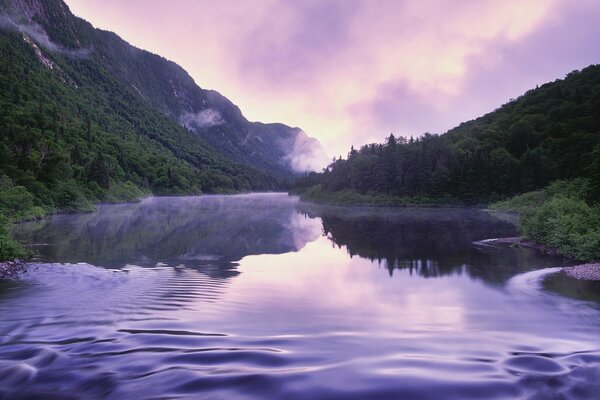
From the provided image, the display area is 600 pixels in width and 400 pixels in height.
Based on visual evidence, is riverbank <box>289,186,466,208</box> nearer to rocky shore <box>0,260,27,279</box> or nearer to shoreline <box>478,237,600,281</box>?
shoreline <box>478,237,600,281</box>

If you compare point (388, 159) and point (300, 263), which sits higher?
point (388, 159)

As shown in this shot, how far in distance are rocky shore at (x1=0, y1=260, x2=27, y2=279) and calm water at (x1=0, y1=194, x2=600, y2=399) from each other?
517 millimetres

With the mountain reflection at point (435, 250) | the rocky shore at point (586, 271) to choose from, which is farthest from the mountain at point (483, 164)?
the rocky shore at point (586, 271)

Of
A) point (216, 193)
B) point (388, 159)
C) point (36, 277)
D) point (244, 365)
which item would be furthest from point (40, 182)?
point (216, 193)

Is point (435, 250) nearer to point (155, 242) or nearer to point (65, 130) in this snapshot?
point (155, 242)

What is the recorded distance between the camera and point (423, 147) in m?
86.8

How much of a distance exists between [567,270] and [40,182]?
47.1m

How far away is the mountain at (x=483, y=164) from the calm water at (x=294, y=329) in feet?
196

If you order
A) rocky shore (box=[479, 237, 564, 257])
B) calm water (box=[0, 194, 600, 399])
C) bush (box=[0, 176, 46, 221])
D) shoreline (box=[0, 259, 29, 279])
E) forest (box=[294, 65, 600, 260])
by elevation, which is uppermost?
forest (box=[294, 65, 600, 260])

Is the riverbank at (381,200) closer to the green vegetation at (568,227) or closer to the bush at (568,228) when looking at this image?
the green vegetation at (568,227)

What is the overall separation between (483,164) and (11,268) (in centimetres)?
7916

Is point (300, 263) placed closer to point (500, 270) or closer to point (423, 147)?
point (500, 270)

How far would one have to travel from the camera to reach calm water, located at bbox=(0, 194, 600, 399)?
7.56m

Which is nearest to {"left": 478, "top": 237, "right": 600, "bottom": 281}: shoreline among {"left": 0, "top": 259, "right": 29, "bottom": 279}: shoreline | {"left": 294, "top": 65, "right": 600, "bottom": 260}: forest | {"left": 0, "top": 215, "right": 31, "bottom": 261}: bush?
{"left": 0, "top": 259, "right": 29, "bottom": 279}: shoreline
